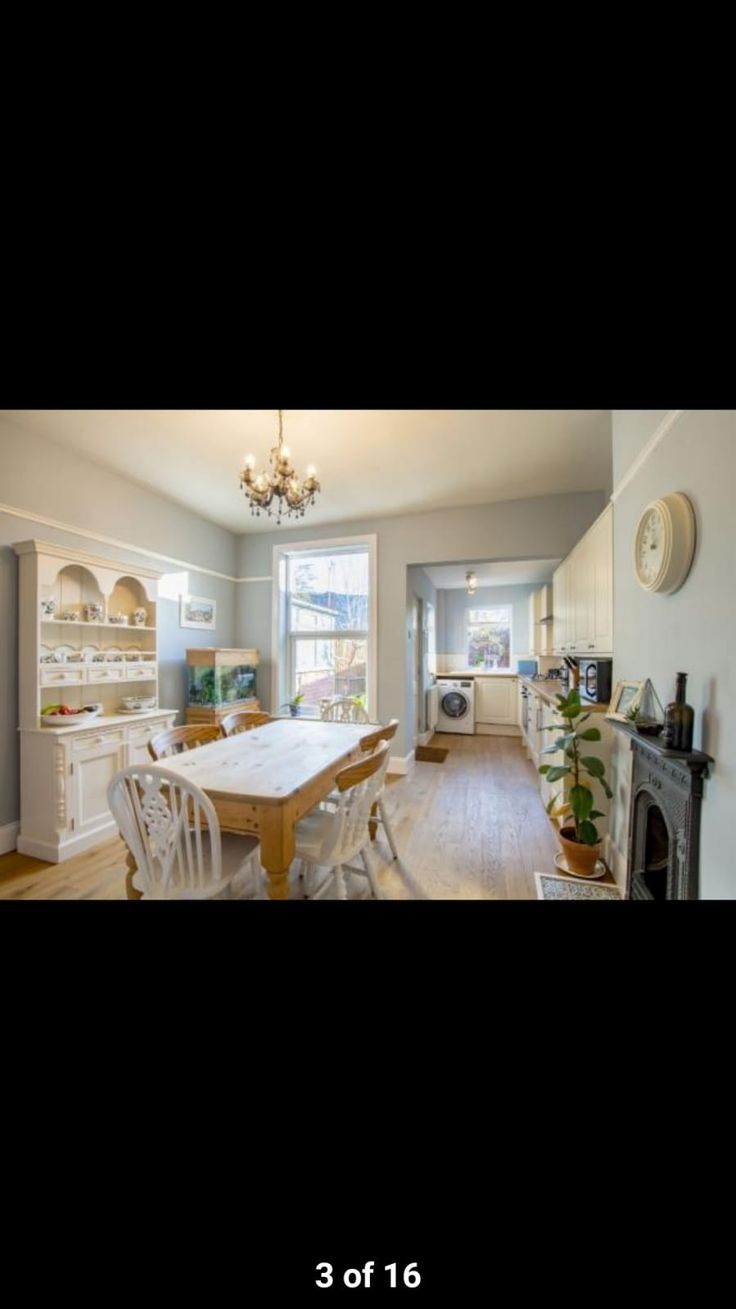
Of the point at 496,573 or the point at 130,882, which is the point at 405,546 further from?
the point at 130,882

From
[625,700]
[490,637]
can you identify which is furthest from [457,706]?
[625,700]

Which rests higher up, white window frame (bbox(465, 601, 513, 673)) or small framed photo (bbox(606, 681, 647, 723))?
white window frame (bbox(465, 601, 513, 673))

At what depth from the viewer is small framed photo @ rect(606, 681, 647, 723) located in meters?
1.73

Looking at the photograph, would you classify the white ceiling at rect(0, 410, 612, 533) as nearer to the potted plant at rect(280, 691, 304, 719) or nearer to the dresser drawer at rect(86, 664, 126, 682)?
the dresser drawer at rect(86, 664, 126, 682)

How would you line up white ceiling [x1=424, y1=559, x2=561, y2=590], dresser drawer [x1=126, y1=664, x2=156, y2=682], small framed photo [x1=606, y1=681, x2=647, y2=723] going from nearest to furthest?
small framed photo [x1=606, y1=681, x2=647, y2=723] → dresser drawer [x1=126, y1=664, x2=156, y2=682] → white ceiling [x1=424, y1=559, x2=561, y2=590]

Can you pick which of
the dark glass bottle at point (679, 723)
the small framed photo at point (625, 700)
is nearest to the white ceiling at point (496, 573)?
the small framed photo at point (625, 700)

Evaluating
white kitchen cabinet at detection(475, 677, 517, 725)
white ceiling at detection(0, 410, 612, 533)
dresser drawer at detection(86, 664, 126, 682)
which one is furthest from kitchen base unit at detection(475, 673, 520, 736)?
dresser drawer at detection(86, 664, 126, 682)

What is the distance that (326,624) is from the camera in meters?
4.35

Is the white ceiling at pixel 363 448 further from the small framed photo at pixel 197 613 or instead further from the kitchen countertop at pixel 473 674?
the kitchen countertop at pixel 473 674

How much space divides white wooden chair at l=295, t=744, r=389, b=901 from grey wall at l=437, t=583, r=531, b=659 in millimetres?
5017

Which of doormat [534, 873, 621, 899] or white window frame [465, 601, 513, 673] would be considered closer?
doormat [534, 873, 621, 899]
